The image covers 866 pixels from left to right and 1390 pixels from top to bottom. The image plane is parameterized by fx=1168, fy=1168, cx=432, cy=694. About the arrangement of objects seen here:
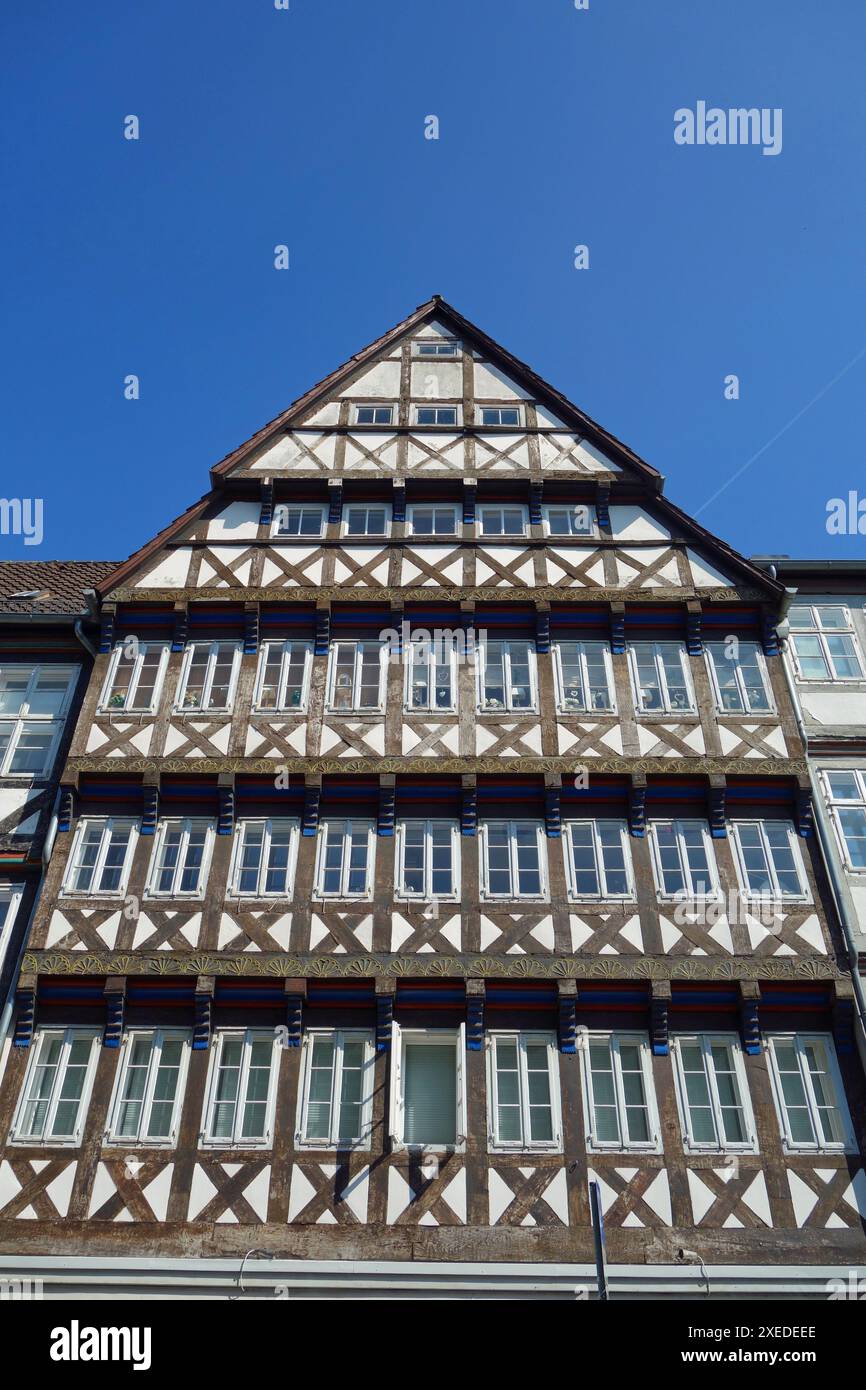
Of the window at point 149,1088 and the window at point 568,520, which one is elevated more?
the window at point 568,520

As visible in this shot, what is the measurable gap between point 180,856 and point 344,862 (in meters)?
2.50

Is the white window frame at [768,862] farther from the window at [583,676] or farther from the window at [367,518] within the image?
the window at [367,518]

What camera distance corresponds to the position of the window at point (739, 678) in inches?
755

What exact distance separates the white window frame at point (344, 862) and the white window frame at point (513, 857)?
5.41 ft

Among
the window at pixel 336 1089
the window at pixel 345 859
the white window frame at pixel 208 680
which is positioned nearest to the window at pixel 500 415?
the white window frame at pixel 208 680

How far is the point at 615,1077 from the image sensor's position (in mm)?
15992

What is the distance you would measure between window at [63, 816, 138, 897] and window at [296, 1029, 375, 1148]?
3.86 meters

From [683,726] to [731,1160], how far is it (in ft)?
21.7

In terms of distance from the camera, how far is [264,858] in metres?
17.7

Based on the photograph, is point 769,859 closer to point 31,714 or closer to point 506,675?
point 506,675

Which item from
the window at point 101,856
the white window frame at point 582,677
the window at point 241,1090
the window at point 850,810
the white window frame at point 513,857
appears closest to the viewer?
the window at point 241,1090

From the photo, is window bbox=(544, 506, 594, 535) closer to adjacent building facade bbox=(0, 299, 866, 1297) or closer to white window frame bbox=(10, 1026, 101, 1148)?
adjacent building facade bbox=(0, 299, 866, 1297)
